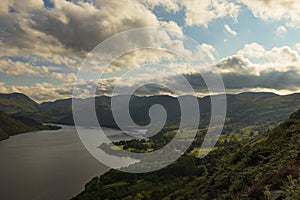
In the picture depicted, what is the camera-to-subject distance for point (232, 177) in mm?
15211

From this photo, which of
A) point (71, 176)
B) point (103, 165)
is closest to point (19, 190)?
point (71, 176)

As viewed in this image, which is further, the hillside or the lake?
the lake

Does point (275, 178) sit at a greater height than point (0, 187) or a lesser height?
greater

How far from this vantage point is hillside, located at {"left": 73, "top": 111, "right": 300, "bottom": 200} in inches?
411

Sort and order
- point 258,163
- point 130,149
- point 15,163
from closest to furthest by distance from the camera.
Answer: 1. point 258,163
2. point 15,163
3. point 130,149

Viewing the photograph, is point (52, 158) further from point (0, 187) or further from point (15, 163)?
point (0, 187)

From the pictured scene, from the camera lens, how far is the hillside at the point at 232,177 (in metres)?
10.4

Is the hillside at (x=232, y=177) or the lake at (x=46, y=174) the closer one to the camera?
the hillside at (x=232, y=177)

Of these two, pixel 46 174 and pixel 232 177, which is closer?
pixel 232 177

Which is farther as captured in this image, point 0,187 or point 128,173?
point 128,173

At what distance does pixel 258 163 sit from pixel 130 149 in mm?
130790

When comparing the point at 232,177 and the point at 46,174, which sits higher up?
the point at 232,177

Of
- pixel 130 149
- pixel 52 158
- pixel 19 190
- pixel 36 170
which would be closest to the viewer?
pixel 19 190

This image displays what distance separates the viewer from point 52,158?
113875mm
